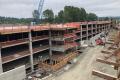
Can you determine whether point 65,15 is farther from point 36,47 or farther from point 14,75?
point 14,75

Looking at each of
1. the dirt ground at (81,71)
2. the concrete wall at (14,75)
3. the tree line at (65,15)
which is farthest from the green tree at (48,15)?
the concrete wall at (14,75)

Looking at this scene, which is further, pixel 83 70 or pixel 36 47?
pixel 36 47

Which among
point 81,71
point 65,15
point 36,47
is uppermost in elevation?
point 65,15

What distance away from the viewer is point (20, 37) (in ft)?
149

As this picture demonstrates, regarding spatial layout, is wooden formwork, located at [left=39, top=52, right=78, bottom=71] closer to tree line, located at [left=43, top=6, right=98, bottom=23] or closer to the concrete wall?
the concrete wall

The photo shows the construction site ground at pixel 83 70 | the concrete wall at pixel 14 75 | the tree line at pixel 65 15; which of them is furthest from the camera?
the tree line at pixel 65 15

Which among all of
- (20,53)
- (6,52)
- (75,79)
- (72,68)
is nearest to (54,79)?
(75,79)

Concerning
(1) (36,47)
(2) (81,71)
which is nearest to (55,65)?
(2) (81,71)

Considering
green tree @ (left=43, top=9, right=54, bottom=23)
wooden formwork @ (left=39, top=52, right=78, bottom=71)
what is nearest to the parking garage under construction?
wooden formwork @ (left=39, top=52, right=78, bottom=71)

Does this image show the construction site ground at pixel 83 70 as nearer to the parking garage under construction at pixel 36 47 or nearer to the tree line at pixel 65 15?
the parking garage under construction at pixel 36 47

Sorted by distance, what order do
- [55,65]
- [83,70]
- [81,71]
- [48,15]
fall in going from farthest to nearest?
[48,15], [55,65], [83,70], [81,71]

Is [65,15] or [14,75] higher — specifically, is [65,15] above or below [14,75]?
above

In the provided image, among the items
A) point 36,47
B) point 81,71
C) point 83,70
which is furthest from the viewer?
point 36,47

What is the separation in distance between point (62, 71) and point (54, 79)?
16.6 ft
